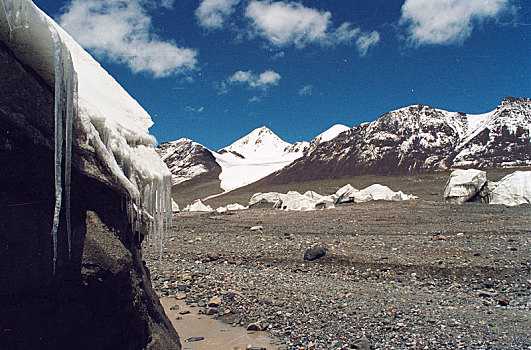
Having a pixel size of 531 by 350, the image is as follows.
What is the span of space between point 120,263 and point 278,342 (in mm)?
2919

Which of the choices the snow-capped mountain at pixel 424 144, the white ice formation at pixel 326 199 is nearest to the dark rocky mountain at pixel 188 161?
the snow-capped mountain at pixel 424 144

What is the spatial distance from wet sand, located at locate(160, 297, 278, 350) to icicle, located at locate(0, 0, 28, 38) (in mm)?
4248

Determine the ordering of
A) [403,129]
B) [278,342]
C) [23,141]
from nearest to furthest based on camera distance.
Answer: [23,141], [278,342], [403,129]

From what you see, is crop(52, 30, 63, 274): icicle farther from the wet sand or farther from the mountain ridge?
the mountain ridge

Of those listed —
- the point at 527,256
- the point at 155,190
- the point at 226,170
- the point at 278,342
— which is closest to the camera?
the point at 155,190

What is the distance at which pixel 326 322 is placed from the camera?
6508 millimetres

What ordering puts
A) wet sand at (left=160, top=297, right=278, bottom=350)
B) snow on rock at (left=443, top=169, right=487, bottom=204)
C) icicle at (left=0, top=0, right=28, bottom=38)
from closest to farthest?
icicle at (left=0, top=0, right=28, bottom=38) → wet sand at (left=160, top=297, right=278, bottom=350) → snow on rock at (left=443, top=169, right=487, bottom=204)

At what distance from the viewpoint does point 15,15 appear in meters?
3.07

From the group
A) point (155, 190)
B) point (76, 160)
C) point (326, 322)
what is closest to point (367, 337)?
point (326, 322)

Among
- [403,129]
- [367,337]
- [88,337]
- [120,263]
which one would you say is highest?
[403,129]

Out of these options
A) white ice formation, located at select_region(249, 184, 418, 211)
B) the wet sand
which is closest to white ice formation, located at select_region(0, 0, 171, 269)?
the wet sand

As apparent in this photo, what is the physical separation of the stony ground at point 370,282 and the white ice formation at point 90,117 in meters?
2.90

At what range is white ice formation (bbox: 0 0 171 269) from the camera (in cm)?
320

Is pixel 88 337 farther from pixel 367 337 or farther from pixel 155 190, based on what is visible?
pixel 367 337
